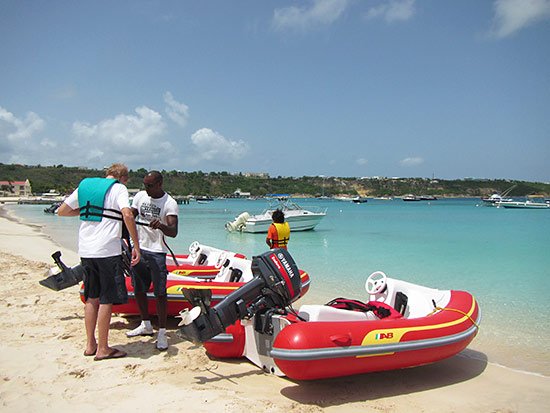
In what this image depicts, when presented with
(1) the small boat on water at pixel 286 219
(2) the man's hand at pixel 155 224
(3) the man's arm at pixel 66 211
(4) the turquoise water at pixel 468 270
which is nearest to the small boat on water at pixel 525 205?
(4) the turquoise water at pixel 468 270

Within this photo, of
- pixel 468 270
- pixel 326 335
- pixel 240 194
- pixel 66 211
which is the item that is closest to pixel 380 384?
pixel 326 335

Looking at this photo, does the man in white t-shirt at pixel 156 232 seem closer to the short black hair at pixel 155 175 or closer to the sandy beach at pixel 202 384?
the short black hair at pixel 155 175

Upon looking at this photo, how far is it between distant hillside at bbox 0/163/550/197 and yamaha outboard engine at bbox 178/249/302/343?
94.0 meters

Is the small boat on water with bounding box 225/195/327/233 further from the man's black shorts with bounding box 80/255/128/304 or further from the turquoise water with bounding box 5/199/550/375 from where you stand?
the man's black shorts with bounding box 80/255/128/304

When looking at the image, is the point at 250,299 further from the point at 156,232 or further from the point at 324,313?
the point at 156,232

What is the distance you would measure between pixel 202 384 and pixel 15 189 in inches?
4372

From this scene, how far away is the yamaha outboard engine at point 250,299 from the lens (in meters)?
3.75

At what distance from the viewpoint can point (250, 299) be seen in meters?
3.92

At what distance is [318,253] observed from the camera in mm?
16109

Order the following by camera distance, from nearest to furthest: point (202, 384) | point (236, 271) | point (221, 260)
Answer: point (202, 384) → point (236, 271) → point (221, 260)

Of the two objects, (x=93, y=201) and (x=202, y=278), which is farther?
(x=202, y=278)

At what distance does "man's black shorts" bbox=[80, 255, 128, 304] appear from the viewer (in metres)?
4.11

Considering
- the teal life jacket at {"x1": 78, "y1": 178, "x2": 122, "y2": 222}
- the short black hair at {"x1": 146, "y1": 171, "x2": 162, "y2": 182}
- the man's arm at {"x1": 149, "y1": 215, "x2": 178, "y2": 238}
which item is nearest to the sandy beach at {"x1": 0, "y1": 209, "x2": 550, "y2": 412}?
the man's arm at {"x1": 149, "y1": 215, "x2": 178, "y2": 238}

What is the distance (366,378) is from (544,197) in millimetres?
156650
